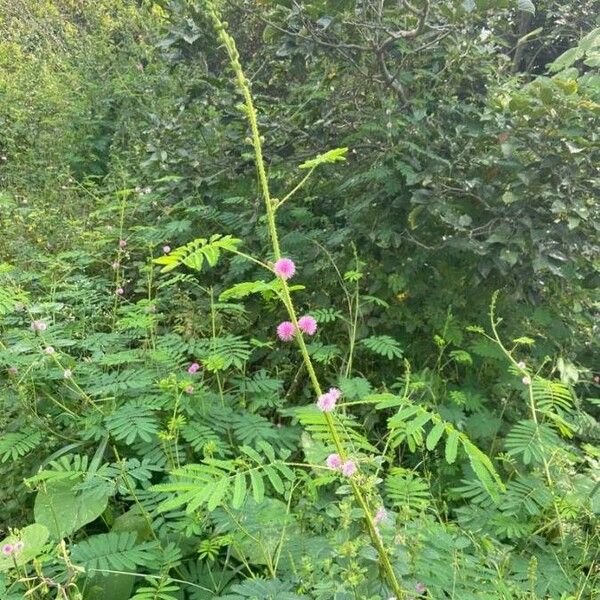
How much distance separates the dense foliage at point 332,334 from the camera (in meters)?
1.35

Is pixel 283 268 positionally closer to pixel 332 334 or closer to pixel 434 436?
pixel 434 436

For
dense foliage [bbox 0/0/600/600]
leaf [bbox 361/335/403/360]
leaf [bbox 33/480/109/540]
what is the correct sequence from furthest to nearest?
1. leaf [bbox 361/335/403/360]
2. leaf [bbox 33/480/109/540]
3. dense foliage [bbox 0/0/600/600]

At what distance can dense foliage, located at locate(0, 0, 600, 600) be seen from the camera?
1.35 m

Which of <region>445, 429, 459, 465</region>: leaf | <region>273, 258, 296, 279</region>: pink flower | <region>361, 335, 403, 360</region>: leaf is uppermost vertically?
<region>273, 258, 296, 279</region>: pink flower

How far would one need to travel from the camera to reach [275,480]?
1.14 meters

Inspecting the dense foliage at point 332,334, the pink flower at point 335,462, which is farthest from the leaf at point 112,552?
the pink flower at point 335,462

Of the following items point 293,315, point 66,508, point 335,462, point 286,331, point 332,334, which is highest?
point 293,315

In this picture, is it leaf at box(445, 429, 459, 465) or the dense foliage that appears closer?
leaf at box(445, 429, 459, 465)

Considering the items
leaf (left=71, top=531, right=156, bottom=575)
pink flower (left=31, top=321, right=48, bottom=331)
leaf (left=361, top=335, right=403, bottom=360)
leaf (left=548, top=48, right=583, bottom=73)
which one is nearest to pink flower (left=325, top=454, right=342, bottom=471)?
leaf (left=71, top=531, right=156, bottom=575)

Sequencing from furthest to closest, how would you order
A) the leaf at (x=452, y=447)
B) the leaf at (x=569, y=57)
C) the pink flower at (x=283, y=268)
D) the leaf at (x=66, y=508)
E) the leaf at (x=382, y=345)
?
the leaf at (x=382, y=345) < the leaf at (x=569, y=57) < the leaf at (x=66, y=508) < the leaf at (x=452, y=447) < the pink flower at (x=283, y=268)

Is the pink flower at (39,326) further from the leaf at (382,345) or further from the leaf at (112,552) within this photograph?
the leaf at (382,345)

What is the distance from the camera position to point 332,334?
8.32 ft

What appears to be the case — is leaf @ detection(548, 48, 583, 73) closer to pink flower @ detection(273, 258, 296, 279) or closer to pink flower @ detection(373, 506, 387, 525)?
pink flower @ detection(273, 258, 296, 279)

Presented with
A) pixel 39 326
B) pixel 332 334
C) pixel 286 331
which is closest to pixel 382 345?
pixel 332 334
